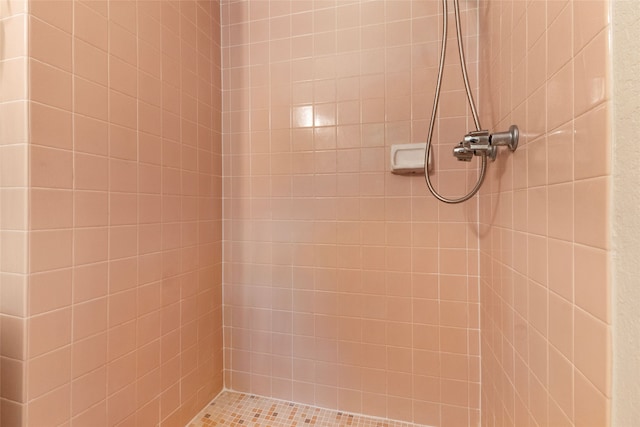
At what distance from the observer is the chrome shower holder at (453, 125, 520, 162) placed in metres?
0.82

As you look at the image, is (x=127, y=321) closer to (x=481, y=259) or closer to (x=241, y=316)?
(x=241, y=316)

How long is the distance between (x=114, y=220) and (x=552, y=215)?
4.07 feet

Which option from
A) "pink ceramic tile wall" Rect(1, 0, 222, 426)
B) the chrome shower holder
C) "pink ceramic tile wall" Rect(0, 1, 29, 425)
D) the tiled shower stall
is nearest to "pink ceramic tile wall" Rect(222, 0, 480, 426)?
the tiled shower stall

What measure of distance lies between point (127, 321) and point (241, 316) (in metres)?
0.61

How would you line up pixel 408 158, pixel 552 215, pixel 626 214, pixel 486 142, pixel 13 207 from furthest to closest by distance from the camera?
pixel 408 158
pixel 486 142
pixel 13 207
pixel 552 215
pixel 626 214

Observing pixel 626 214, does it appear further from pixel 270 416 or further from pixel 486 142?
pixel 270 416

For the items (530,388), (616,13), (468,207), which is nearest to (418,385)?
(530,388)

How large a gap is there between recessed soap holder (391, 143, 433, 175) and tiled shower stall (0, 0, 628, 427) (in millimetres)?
55

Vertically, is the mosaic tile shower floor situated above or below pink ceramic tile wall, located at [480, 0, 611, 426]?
below

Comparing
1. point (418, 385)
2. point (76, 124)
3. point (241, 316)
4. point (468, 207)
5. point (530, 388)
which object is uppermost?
point (76, 124)

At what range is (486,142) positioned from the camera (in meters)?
0.94

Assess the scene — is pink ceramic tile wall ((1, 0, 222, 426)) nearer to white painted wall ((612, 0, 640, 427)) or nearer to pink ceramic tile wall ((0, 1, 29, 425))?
pink ceramic tile wall ((0, 1, 29, 425))

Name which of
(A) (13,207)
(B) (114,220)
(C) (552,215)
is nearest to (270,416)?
(B) (114,220)

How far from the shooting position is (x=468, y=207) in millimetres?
1287
